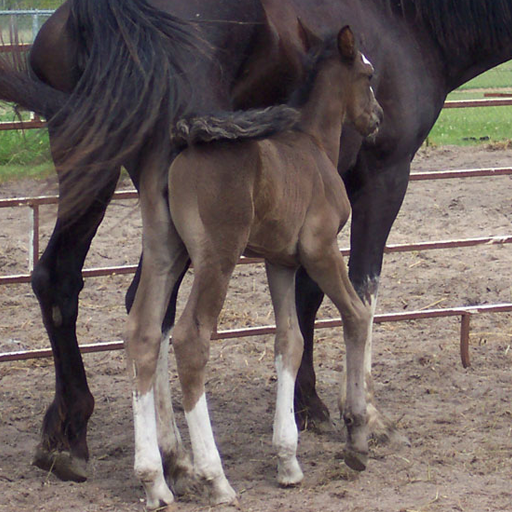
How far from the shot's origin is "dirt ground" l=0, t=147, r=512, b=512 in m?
3.00

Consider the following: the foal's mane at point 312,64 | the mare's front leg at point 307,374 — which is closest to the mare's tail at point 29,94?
the foal's mane at point 312,64

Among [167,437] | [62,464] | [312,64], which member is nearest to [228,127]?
[312,64]

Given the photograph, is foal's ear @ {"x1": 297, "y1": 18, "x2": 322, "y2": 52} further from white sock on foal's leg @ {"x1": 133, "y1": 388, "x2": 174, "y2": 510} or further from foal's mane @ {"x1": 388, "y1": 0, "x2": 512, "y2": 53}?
white sock on foal's leg @ {"x1": 133, "y1": 388, "x2": 174, "y2": 510}

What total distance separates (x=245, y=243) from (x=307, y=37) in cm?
81

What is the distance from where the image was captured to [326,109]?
3088 millimetres

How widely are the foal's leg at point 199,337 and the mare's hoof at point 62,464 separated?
63 centimetres

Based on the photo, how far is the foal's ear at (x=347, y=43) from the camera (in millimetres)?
2949

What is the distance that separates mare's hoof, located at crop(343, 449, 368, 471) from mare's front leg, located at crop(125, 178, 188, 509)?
629 millimetres

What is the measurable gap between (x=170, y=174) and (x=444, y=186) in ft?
17.9

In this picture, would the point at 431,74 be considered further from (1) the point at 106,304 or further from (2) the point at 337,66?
(1) the point at 106,304

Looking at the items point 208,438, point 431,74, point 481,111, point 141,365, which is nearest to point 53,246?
point 141,365

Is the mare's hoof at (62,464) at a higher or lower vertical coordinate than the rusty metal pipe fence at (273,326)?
lower

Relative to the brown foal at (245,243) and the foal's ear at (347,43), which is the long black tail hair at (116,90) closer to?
the brown foal at (245,243)

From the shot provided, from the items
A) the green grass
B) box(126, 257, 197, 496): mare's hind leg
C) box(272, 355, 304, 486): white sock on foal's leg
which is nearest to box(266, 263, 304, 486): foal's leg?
box(272, 355, 304, 486): white sock on foal's leg
